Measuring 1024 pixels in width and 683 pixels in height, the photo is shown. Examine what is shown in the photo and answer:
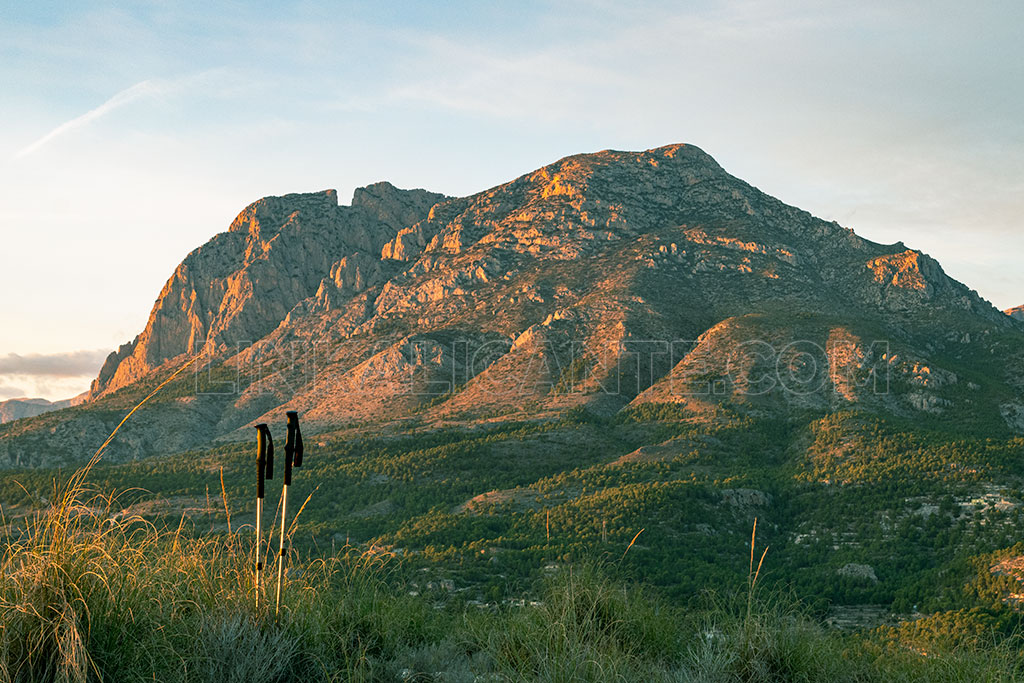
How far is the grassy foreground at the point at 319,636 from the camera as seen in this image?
594 centimetres

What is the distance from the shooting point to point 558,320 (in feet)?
296

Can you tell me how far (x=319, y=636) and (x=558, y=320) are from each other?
83516 millimetres

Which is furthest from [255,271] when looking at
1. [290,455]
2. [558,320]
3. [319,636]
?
[290,455]

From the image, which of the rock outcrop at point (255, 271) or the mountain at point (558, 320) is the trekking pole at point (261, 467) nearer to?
the mountain at point (558, 320)

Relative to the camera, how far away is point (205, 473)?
196 feet

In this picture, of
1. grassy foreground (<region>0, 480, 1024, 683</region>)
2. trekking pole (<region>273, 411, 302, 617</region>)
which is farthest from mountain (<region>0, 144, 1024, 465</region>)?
trekking pole (<region>273, 411, 302, 617</region>)

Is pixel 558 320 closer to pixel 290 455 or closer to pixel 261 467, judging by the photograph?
pixel 290 455

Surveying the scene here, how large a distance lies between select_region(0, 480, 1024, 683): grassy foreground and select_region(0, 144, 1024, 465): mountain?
5840cm

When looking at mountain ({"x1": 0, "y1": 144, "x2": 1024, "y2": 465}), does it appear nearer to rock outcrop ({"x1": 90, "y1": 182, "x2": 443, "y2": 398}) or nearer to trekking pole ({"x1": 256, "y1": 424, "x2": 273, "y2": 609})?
rock outcrop ({"x1": 90, "y1": 182, "x2": 443, "y2": 398})

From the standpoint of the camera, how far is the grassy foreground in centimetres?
594

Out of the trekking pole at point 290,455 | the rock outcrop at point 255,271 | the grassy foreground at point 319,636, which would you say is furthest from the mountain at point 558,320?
the trekking pole at point 290,455

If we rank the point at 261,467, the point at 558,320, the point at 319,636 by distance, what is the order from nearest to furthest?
the point at 261,467 < the point at 319,636 < the point at 558,320

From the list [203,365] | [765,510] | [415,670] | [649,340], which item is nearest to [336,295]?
[203,365]

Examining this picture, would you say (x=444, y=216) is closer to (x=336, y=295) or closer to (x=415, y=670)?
(x=336, y=295)
